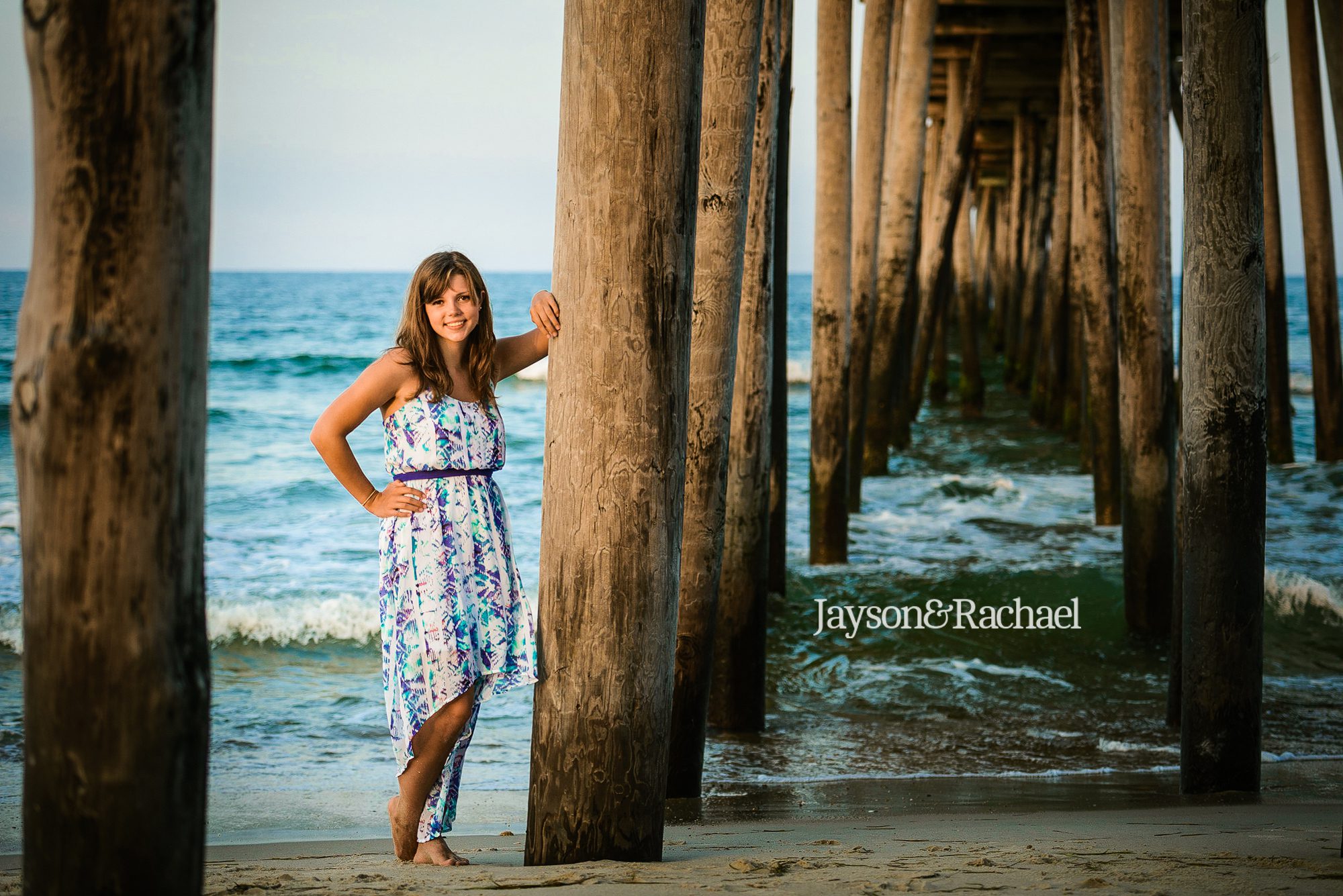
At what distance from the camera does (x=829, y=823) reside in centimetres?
309

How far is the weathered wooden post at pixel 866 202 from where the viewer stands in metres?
8.75

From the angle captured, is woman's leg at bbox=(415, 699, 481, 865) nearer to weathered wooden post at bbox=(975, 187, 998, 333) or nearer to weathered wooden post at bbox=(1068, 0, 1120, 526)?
weathered wooden post at bbox=(1068, 0, 1120, 526)

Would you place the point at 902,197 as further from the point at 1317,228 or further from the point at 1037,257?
the point at 1037,257

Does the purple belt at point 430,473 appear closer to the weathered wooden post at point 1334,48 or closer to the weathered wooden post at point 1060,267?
the weathered wooden post at point 1334,48

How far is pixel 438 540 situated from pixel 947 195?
1065cm

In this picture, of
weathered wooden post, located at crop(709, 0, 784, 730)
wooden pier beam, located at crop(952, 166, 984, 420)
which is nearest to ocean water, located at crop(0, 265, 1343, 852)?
weathered wooden post, located at crop(709, 0, 784, 730)

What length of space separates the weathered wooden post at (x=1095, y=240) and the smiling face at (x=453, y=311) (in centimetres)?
573

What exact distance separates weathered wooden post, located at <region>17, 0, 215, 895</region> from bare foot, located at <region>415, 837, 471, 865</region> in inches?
39.9

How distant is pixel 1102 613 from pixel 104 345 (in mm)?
5864

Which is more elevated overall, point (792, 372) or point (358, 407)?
point (792, 372)

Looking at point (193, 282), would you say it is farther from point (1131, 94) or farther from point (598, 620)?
point (1131, 94)

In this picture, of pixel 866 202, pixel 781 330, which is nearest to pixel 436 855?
pixel 781 330

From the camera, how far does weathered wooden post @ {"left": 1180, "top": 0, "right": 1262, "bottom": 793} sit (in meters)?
3.21

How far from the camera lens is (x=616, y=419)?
Answer: 222 cm
